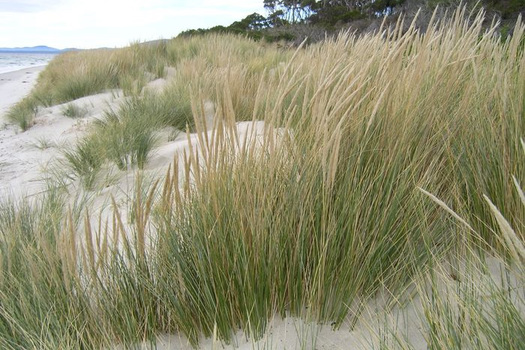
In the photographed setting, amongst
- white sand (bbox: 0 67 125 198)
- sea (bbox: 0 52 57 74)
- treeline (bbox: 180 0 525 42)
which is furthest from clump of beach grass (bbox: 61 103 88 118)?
sea (bbox: 0 52 57 74)

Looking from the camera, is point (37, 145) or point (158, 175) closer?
point (158, 175)

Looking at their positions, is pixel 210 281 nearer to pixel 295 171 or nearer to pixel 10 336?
pixel 295 171

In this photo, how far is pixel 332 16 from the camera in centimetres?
1962

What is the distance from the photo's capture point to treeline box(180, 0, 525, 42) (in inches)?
435

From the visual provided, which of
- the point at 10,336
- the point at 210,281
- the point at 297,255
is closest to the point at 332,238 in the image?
the point at 297,255

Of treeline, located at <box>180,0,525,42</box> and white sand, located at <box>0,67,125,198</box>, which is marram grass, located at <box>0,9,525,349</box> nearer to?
white sand, located at <box>0,67,125,198</box>

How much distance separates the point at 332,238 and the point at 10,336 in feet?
3.70

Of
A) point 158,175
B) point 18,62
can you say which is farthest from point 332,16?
point 18,62

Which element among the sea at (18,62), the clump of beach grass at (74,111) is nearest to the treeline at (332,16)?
the clump of beach grass at (74,111)

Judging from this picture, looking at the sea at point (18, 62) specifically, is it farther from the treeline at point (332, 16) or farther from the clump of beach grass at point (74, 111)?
the clump of beach grass at point (74, 111)

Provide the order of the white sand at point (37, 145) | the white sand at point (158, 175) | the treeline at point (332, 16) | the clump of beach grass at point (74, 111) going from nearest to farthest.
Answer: the white sand at point (158, 175)
the white sand at point (37, 145)
the clump of beach grass at point (74, 111)
the treeline at point (332, 16)

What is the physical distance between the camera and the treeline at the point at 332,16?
435 inches

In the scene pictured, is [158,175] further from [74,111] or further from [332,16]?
[332,16]

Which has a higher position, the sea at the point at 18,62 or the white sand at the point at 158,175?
the sea at the point at 18,62
